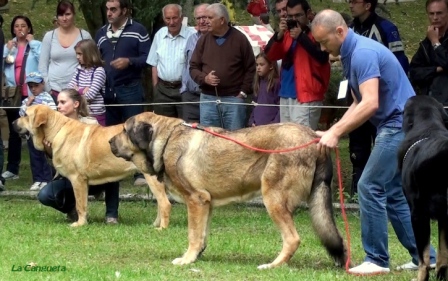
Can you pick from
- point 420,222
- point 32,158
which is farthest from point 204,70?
point 420,222

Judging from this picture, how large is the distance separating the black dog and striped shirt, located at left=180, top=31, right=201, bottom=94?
19.0 ft

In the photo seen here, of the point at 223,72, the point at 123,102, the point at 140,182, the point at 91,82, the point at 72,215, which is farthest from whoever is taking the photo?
the point at 140,182

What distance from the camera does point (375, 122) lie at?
760cm

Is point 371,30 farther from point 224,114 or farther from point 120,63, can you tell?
point 120,63

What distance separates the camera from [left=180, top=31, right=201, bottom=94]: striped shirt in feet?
42.3

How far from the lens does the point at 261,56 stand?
41.1ft

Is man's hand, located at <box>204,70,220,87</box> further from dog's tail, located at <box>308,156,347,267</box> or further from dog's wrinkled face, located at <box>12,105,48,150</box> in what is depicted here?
dog's tail, located at <box>308,156,347,267</box>

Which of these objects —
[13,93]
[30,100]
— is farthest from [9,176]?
[30,100]

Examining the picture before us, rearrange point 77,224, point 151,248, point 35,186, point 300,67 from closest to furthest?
point 151,248, point 77,224, point 300,67, point 35,186

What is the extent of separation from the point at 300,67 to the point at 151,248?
3.62 meters

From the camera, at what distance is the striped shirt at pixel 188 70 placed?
1289 cm

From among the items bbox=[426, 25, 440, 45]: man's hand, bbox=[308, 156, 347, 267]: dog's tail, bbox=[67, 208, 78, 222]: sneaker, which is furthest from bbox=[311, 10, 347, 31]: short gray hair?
bbox=[67, 208, 78, 222]: sneaker

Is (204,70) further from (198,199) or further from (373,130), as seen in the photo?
(198,199)

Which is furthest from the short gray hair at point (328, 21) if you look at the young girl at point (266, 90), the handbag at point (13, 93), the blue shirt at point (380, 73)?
the handbag at point (13, 93)
